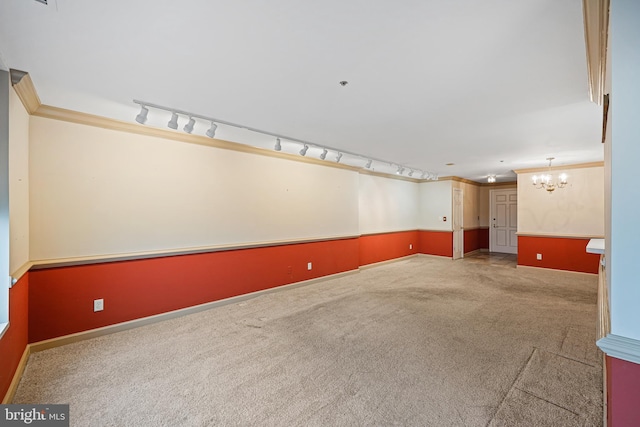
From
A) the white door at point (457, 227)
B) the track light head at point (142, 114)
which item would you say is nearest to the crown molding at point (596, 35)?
the track light head at point (142, 114)

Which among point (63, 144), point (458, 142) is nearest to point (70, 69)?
point (63, 144)

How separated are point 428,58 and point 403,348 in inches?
101

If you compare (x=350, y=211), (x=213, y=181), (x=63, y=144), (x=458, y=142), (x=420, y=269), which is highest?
(x=458, y=142)

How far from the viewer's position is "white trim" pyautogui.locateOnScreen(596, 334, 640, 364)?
42.5 inches

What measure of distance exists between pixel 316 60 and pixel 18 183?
8.78ft

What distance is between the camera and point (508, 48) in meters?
1.87

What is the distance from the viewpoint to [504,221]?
9.45m

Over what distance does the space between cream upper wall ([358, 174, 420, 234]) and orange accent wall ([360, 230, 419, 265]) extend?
6.7 inches

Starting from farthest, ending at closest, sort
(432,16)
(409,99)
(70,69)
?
1. (409,99)
2. (70,69)
3. (432,16)

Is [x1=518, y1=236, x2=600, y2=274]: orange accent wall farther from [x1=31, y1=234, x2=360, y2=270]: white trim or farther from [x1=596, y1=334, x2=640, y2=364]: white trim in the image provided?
[x1=596, y1=334, x2=640, y2=364]: white trim

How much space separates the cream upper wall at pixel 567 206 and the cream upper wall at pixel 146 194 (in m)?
5.50

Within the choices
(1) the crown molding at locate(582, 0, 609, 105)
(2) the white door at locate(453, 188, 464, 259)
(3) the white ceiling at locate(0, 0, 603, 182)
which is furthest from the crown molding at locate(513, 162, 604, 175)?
(1) the crown molding at locate(582, 0, 609, 105)

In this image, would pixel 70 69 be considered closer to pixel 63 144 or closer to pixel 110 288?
pixel 63 144

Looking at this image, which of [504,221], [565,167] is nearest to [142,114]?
[565,167]
